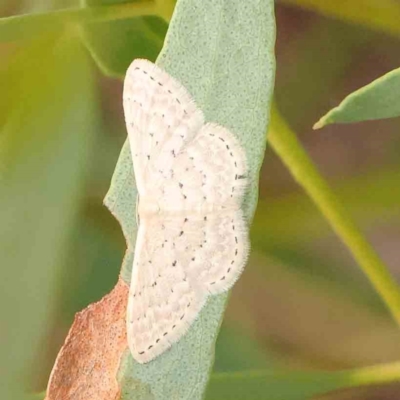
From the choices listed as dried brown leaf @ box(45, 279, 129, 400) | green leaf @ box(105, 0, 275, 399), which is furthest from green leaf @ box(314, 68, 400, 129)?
dried brown leaf @ box(45, 279, 129, 400)

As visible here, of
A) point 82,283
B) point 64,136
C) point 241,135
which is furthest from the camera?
point 82,283

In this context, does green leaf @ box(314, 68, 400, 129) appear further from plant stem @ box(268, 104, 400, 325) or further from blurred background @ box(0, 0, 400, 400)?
blurred background @ box(0, 0, 400, 400)

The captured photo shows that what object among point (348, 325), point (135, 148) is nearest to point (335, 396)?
point (348, 325)

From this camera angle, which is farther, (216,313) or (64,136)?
(64,136)

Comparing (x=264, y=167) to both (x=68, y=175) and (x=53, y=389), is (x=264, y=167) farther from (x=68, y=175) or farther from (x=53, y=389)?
(x=53, y=389)

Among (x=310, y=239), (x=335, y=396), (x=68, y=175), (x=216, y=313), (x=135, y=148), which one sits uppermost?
(x=135, y=148)

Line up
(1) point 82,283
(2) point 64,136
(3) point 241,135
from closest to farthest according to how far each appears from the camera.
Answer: (3) point 241,135, (2) point 64,136, (1) point 82,283

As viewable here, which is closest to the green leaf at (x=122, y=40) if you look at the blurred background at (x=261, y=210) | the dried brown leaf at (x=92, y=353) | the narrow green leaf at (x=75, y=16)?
the narrow green leaf at (x=75, y=16)

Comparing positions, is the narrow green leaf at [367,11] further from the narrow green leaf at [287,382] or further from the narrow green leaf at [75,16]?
the narrow green leaf at [287,382]
